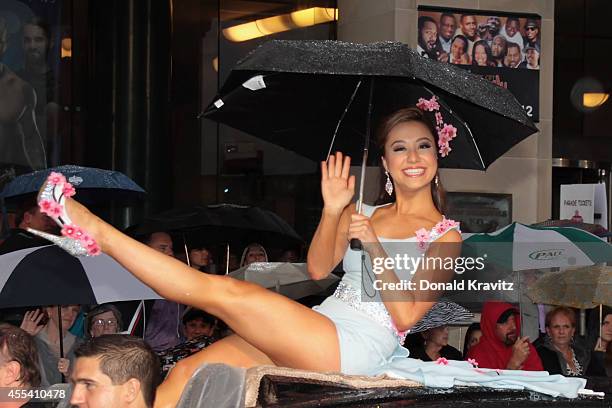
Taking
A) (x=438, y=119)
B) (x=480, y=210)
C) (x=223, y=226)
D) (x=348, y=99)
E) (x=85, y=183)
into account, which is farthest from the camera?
(x=480, y=210)

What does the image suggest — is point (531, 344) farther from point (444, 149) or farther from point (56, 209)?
point (56, 209)

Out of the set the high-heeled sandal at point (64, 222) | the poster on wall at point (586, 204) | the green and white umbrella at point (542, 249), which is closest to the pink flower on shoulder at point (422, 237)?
the high-heeled sandal at point (64, 222)

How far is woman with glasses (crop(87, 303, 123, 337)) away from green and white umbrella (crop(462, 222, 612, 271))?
9.01ft

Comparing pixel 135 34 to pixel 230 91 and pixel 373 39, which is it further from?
pixel 230 91

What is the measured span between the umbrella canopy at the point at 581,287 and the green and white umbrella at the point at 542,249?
8 cm

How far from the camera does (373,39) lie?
1138 centimetres

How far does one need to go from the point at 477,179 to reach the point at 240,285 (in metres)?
7.47

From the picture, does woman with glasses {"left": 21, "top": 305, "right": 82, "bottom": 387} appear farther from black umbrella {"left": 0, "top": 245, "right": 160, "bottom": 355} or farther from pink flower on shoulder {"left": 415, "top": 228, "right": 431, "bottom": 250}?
pink flower on shoulder {"left": 415, "top": 228, "right": 431, "bottom": 250}

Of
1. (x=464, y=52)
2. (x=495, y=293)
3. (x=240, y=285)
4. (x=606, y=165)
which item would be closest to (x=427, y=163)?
(x=240, y=285)

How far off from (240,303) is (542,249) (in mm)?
4268

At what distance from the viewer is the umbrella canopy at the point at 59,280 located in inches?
227

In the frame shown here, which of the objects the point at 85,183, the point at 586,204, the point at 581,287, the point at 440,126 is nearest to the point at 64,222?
the point at 440,126

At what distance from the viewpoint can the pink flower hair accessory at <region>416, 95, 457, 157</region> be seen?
5234 mm

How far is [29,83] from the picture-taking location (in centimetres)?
1094
